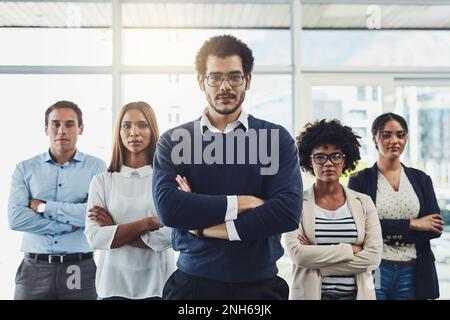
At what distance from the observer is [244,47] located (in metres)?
1.69

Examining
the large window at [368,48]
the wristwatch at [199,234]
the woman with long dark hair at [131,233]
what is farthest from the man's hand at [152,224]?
the large window at [368,48]

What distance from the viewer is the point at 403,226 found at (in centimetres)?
180

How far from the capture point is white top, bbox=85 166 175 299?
5.64 feet

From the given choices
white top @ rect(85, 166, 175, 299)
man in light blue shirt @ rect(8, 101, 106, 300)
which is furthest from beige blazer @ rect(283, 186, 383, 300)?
man in light blue shirt @ rect(8, 101, 106, 300)

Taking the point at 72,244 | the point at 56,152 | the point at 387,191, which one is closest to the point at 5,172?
the point at 56,152

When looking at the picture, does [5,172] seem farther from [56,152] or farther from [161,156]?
[161,156]

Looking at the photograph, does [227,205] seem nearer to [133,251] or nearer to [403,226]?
[133,251]

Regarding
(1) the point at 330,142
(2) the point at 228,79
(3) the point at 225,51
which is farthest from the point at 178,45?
(1) the point at 330,142

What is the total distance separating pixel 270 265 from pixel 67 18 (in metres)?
1.69

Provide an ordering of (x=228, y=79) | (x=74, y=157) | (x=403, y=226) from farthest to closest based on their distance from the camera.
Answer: (x=74, y=157) < (x=403, y=226) < (x=228, y=79)

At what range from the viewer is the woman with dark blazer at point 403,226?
1794mm

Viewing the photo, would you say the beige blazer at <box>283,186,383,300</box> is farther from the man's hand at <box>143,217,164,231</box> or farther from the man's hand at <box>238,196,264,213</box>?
the man's hand at <box>143,217,164,231</box>

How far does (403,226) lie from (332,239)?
14.6 inches

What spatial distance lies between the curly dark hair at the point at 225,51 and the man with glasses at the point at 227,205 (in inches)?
1.7
